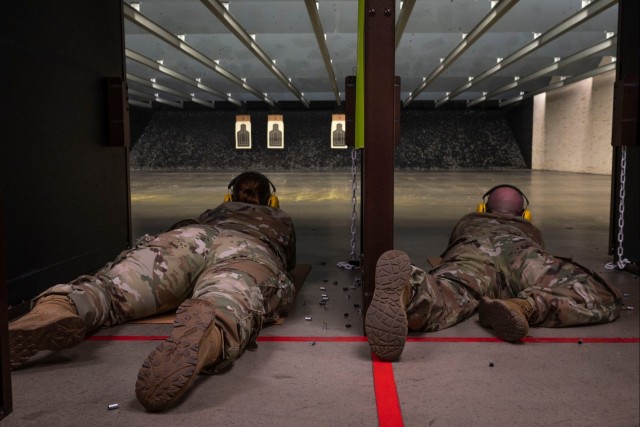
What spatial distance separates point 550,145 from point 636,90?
57.2 feet

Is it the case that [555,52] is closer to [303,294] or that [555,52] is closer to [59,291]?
[303,294]

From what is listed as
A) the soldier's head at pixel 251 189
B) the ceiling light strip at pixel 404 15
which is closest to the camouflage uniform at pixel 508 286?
the soldier's head at pixel 251 189

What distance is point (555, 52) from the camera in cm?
1215

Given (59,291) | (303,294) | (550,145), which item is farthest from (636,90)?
(550,145)

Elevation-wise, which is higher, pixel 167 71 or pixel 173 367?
pixel 167 71

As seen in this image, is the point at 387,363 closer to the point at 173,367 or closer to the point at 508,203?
the point at 173,367

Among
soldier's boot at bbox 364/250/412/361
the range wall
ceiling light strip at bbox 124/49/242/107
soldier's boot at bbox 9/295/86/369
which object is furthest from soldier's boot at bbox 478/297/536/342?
the range wall

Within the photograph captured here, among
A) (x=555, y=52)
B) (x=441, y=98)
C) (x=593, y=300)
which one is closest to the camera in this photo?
(x=593, y=300)

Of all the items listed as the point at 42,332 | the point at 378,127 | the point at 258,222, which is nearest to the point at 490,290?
the point at 378,127

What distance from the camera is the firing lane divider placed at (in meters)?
1.52

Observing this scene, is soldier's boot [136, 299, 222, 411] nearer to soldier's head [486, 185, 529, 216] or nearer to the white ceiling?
soldier's head [486, 185, 529, 216]

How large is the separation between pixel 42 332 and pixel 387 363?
1.07m

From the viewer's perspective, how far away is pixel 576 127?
17172 millimetres

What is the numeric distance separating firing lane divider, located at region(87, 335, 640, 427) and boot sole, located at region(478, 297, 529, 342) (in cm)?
6
